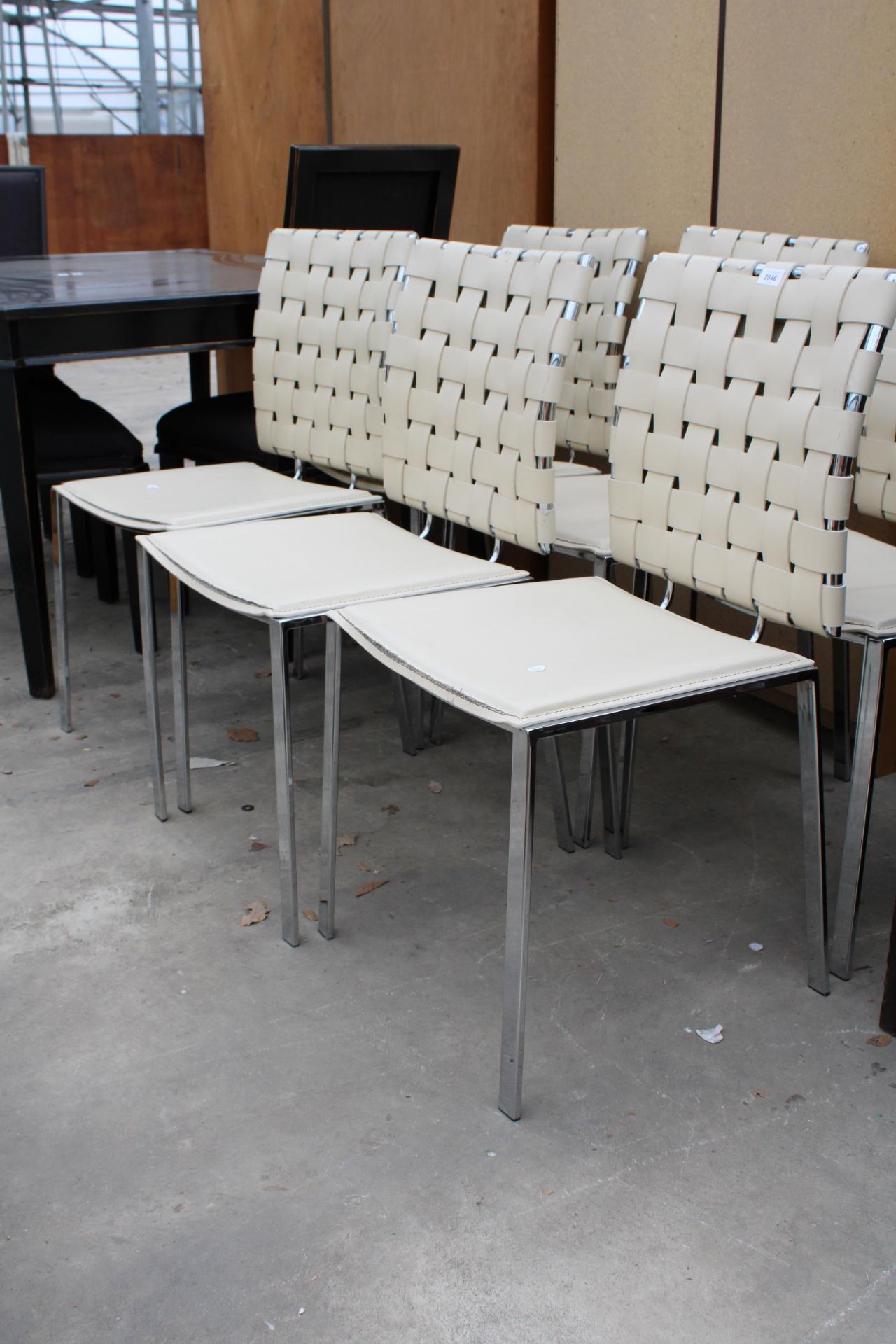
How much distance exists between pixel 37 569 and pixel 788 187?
5.82 feet

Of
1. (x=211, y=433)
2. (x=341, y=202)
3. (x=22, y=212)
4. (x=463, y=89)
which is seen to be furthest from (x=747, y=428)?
(x=22, y=212)

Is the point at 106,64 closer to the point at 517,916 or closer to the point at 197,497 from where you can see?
the point at 197,497

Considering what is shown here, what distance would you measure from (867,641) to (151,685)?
126 cm

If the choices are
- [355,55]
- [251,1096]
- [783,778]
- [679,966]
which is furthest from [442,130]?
[251,1096]

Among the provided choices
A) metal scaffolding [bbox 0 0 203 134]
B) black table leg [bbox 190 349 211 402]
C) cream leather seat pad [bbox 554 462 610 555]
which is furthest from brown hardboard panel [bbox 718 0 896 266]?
metal scaffolding [bbox 0 0 203 134]

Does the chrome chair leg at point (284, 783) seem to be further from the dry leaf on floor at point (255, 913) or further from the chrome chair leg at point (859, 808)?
the chrome chair leg at point (859, 808)

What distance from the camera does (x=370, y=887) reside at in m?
2.18

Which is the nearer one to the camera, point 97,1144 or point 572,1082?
point 97,1144

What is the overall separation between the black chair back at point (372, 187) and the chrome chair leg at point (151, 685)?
112 centimetres

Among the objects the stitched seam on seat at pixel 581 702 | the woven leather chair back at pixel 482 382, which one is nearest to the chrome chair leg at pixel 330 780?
the stitched seam on seat at pixel 581 702

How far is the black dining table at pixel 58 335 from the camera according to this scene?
2697 millimetres

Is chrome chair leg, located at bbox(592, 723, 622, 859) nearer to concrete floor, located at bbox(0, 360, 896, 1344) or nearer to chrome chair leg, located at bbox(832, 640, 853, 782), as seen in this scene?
concrete floor, located at bbox(0, 360, 896, 1344)

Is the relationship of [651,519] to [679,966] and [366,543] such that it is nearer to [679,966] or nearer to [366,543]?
[366,543]

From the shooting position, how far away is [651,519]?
196 cm
